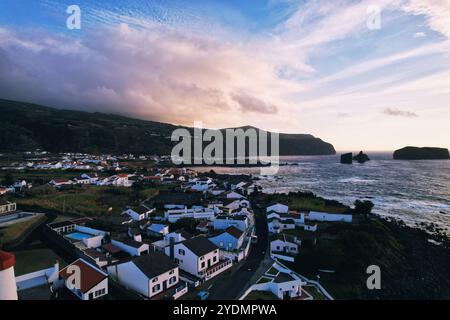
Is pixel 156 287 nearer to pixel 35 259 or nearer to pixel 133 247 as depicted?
pixel 133 247

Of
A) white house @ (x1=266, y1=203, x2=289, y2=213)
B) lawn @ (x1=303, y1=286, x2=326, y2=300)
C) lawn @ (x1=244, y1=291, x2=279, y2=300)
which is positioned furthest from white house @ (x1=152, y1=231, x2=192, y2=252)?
white house @ (x1=266, y1=203, x2=289, y2=213)

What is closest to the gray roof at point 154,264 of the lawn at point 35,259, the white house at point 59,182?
the lawn at point 35,259

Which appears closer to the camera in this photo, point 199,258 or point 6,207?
point 199,258

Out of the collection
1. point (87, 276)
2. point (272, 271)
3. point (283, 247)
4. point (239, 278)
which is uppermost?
point (87, 276)

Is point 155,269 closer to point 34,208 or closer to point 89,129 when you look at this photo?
point 34,208

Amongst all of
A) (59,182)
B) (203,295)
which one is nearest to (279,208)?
(203,295)

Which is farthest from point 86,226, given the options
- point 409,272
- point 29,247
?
point 409,272

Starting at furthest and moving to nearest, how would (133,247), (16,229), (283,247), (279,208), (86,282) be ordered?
(279,208)
(283,247)
(16,229)
(133,247)
(86,282)

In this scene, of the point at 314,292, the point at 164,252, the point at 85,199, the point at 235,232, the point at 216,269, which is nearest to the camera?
the point at 314,292
